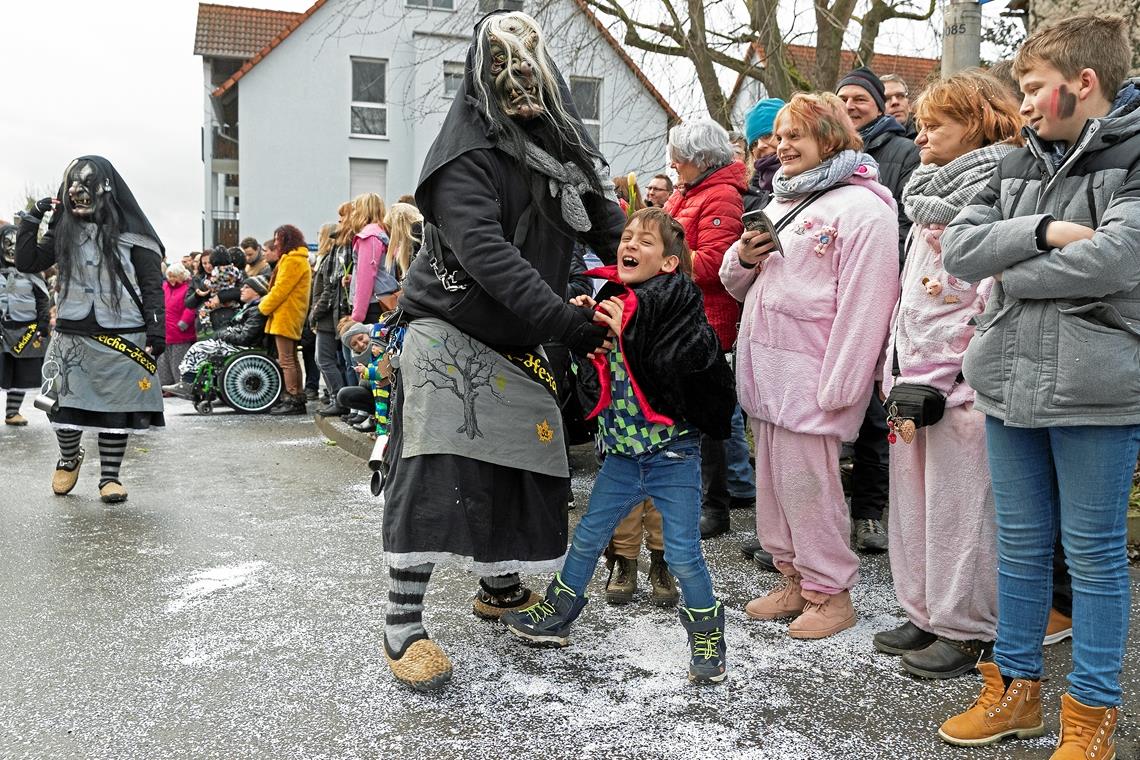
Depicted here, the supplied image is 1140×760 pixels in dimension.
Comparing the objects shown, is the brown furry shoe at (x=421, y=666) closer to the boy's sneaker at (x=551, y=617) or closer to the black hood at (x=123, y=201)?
the boy's sneaker at (x=551, y=617)

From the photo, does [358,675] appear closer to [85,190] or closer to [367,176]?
[85,190]

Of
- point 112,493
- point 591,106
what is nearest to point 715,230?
point 112,493

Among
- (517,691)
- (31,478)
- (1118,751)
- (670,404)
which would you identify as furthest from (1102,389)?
(31,478)

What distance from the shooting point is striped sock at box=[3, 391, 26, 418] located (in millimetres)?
9992

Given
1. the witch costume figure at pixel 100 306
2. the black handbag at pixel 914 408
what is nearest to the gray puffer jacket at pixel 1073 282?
the black handbag at pixel 914 408

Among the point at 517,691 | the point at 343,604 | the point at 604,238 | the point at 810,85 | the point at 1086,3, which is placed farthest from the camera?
the point at 810,85

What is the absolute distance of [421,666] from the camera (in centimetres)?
Answer: 319

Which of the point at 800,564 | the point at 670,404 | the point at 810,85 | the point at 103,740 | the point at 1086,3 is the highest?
the point at 810,85

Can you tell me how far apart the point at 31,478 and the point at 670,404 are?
5.71 metres

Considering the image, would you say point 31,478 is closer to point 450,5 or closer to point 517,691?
point 517,691

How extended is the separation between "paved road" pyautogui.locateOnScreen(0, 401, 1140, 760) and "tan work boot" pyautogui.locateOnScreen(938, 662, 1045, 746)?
0.15 feet

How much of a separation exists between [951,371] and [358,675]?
7.37 feet

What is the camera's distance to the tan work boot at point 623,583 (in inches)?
162

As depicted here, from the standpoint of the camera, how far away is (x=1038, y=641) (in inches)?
112
